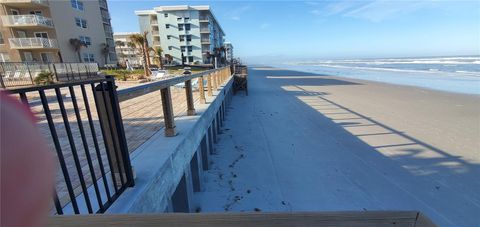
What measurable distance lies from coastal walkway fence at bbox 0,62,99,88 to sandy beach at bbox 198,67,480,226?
9.45 m

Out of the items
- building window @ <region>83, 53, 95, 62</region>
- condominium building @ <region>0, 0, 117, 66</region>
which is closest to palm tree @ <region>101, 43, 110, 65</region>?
building window @ <region>83, 53, 95, 62</region>

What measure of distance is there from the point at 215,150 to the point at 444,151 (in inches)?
272

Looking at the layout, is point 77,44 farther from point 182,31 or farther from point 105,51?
point 182,31

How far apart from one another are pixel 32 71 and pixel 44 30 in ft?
40.8

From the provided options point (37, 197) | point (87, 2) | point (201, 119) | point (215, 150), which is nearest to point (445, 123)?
point (215, 150)

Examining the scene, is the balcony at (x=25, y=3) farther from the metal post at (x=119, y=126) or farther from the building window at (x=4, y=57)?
the metal post at (x=119, y=126)

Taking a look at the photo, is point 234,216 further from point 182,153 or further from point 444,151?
point 444,151

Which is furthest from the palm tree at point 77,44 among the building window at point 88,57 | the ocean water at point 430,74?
the ocean water at point 430,74

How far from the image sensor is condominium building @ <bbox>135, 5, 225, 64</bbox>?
60.3 meters

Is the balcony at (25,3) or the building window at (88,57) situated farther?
the building window at (88,57)

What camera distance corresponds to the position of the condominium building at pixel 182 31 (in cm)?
6034

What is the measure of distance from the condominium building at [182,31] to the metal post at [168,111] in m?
56.9

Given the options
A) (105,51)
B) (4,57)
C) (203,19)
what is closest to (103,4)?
(105,51)

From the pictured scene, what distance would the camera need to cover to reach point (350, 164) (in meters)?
6.59
